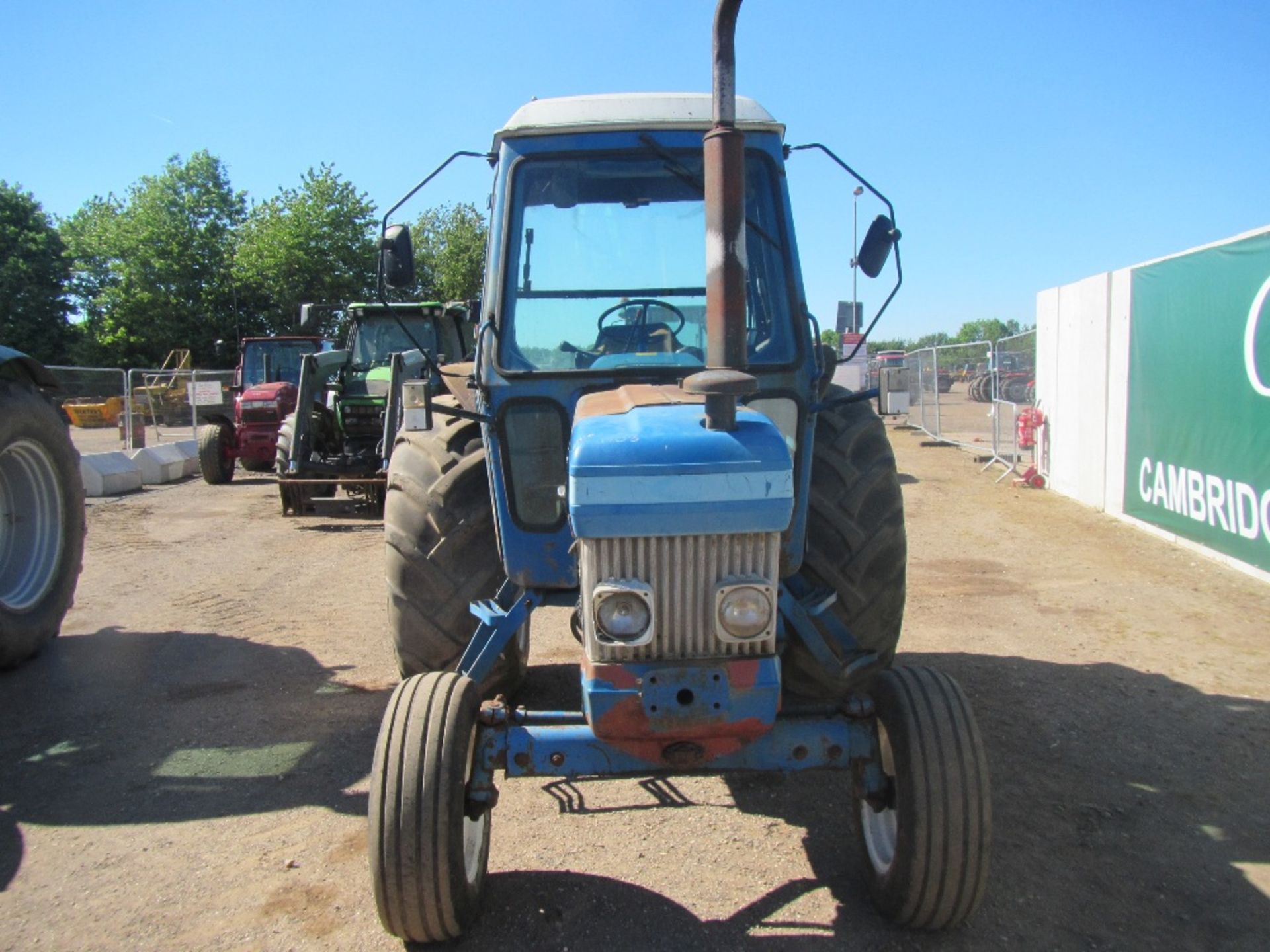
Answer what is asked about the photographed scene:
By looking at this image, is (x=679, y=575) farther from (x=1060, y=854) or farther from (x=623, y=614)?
Result: (x=1060, y=854)

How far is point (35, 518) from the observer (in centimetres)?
549

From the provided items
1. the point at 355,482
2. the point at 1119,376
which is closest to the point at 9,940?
the point at 355,482

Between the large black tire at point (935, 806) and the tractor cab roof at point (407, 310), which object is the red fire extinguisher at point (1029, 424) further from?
the large black tire at point (935, 806)

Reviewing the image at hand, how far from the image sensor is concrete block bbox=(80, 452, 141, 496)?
1229 cm

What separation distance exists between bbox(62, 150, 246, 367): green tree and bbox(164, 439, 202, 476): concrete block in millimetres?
20958

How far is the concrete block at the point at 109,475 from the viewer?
1229 cm

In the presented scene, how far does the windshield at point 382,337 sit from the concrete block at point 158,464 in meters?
4.12

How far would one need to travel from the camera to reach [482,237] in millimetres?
32688

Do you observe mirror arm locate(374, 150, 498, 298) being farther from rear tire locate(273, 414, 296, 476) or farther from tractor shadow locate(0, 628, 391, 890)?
rear tire locate(273, 414, 296, 476)

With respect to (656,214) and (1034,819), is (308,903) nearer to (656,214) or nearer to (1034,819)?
(1034,819)

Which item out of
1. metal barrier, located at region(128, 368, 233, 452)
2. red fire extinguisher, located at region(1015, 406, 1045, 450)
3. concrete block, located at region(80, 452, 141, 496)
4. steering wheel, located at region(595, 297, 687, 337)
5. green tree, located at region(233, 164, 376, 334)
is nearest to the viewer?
steering wheel, located at region(595, 297, 687, 337)

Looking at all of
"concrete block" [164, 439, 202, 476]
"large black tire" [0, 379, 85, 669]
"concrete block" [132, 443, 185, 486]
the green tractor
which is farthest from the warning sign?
"large black tire" [0, 379, 85, 669]

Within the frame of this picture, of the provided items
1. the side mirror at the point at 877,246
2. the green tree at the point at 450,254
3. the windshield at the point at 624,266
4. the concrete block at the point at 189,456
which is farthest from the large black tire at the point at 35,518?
the green tree at the point at 450,254

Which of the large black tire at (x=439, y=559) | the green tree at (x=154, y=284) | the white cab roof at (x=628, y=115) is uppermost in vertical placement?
the green tree at (x=154, y=284)
